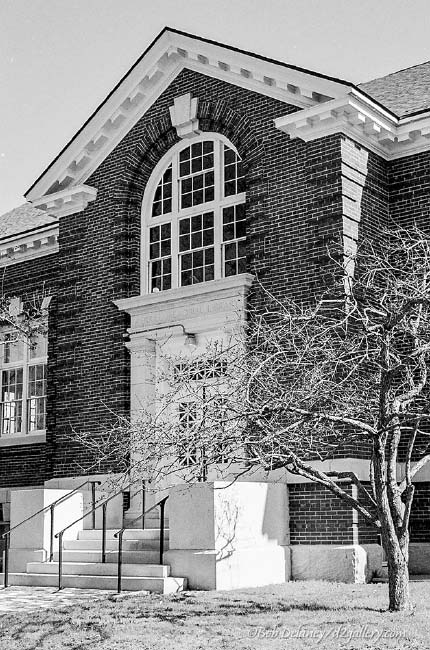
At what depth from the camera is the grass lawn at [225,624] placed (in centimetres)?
1016

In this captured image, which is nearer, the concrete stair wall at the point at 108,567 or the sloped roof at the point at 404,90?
the concrete stair wall at the point at 108,567

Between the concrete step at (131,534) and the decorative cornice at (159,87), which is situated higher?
the decorative cornice at (159,87)

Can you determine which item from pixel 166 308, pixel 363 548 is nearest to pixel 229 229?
pixel 166 308

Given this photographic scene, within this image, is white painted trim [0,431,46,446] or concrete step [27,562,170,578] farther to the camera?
white painted trim [0,431,46,446]

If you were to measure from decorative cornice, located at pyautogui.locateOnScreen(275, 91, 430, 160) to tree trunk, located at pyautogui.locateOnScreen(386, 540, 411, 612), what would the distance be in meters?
8.05

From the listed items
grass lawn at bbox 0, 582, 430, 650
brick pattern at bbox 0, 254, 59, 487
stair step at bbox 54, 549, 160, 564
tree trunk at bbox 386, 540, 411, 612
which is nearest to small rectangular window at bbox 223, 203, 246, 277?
brick pattern at bbox 0, 254, 59, 487

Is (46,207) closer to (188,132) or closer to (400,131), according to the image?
(188,132)

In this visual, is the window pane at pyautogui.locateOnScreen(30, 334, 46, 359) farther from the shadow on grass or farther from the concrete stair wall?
the shadow on grass

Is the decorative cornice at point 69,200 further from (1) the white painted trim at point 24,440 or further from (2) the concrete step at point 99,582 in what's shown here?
(2) the concrete step at point 99,582

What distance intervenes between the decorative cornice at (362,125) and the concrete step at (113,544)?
7.43 metres

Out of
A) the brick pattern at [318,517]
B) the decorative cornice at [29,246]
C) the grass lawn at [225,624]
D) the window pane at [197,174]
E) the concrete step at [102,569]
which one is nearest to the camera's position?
the grass lawn at [225,624]

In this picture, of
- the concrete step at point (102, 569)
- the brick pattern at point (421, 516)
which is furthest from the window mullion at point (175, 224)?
the brick pattern at point (421, 516)

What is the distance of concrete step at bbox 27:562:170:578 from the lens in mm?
14414

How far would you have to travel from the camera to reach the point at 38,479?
866 inches
